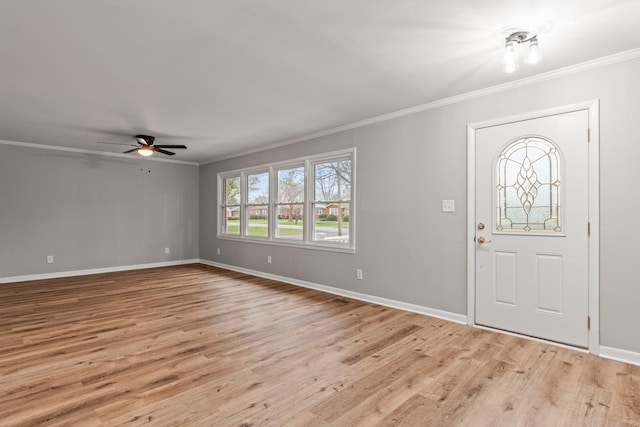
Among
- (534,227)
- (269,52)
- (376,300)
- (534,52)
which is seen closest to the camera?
(534,52)

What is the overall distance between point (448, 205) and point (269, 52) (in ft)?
7.95

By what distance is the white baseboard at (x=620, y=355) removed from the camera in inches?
103

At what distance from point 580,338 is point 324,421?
243 centimetres

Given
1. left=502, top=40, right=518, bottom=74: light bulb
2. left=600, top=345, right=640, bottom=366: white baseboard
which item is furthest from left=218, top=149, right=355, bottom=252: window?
left=600, top=345, right=640, bottom=366: white baseboard

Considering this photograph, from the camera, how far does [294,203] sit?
229 inches

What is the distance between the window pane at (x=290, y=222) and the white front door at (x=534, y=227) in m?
3.01

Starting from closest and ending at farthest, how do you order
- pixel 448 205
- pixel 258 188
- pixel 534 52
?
pixel 534 52 → pixel 448 205 → pixel 258 188

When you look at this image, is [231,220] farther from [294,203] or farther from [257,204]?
[294,203]

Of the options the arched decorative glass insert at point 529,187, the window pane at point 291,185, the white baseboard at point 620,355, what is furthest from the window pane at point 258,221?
the white baseboard at point 620,355

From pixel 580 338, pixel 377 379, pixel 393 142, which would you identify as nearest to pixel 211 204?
pixel 393 142

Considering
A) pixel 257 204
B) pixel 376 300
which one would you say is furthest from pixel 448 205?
pixel 257 204

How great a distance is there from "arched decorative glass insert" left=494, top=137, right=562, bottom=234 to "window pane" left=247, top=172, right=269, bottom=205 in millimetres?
4132

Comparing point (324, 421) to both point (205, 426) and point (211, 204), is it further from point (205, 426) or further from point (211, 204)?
point (211, 204)

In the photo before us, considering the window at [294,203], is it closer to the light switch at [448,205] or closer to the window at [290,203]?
the window at [290,203]
